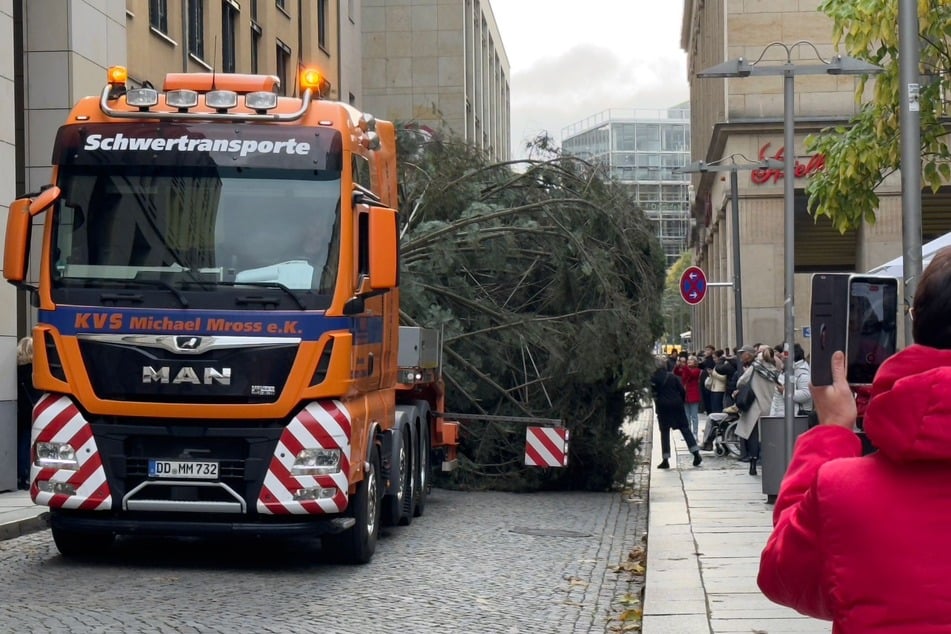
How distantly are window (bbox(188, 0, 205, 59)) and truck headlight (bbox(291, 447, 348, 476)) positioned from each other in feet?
50.2

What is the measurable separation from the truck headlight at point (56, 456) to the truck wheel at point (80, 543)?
0.71 m

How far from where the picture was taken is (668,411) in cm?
2153

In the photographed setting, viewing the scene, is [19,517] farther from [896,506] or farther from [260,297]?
[896,506]

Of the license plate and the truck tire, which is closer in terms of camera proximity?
the license plate

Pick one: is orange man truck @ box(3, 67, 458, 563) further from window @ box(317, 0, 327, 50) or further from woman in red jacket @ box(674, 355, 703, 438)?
window @ box(317, 0, 327, 50)

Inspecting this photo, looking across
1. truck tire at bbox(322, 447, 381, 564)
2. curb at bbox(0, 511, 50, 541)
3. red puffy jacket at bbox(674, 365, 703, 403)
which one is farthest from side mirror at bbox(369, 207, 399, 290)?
red puffy jacket at bbox(674, 365, 703, 403)

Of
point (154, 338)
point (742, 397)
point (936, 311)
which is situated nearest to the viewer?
point (936, 311)

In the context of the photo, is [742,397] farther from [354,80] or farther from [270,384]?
[354,80]

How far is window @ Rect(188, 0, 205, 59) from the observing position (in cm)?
2475

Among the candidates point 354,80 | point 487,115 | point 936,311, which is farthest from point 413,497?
point 487,115

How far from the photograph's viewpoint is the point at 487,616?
9.05m

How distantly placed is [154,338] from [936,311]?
27.7 ft

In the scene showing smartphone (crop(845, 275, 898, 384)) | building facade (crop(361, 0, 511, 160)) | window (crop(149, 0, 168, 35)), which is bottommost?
smartphone (crop(845, 275, 898, 384))

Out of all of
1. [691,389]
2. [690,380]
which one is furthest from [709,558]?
[690,380]
